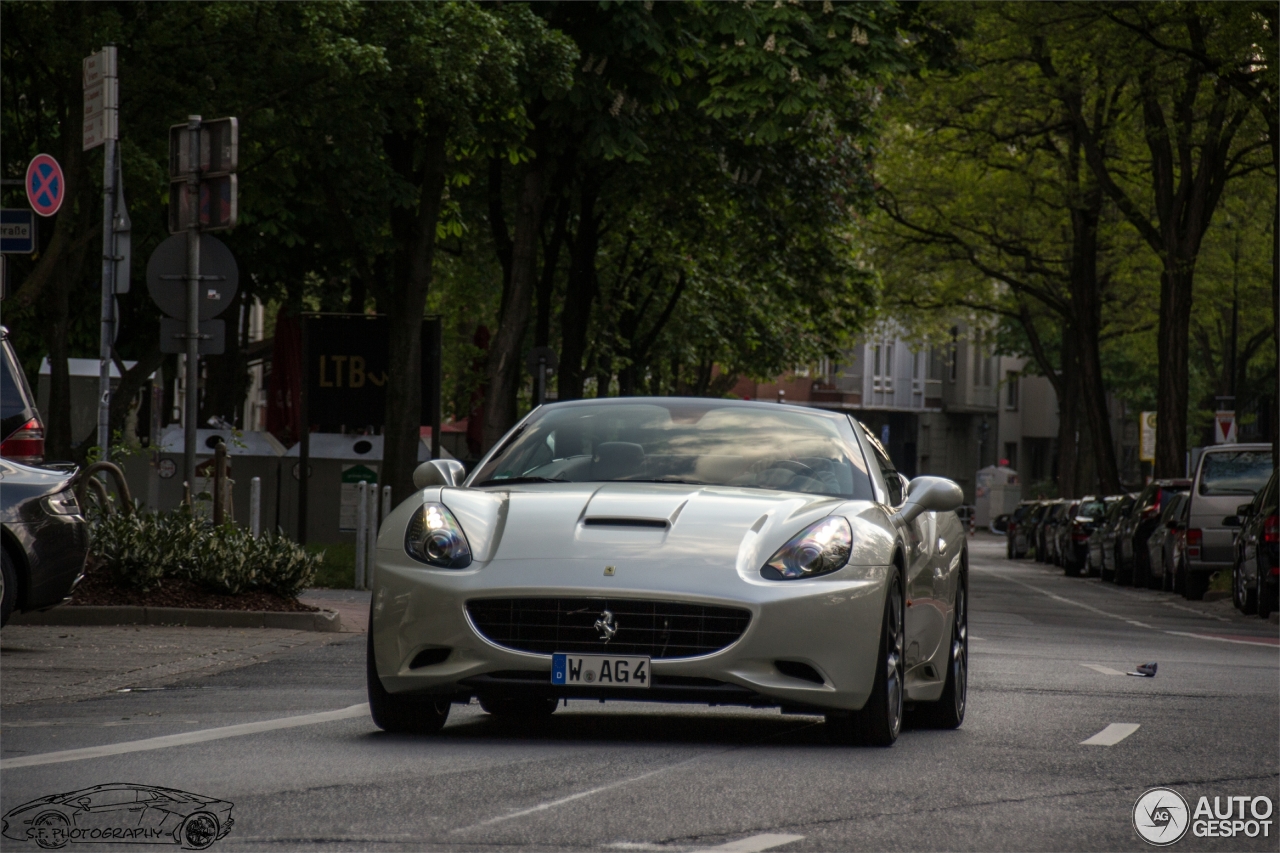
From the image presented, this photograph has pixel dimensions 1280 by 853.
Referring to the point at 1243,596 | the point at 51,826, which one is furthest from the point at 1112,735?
the point at 1243,596

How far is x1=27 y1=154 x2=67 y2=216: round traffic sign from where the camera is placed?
19.0 metres

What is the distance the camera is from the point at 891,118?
42.6 m

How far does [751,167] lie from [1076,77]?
7.94 m

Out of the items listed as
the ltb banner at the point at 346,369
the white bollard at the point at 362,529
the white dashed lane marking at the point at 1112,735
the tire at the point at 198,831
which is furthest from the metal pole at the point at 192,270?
the ltb banner at the point at 346,369

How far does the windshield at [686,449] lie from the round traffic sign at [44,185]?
10833 millimetres

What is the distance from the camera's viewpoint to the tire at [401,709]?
26.9 ft

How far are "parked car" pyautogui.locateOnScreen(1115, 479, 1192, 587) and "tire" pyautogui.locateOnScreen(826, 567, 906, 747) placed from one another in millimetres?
24658

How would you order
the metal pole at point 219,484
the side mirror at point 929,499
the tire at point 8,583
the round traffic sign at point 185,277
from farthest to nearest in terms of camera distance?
the metal pole at point 219,484 < the round traffic sign at point 185,277 < the tire at point 8,583 < the side mirror at point 929,499

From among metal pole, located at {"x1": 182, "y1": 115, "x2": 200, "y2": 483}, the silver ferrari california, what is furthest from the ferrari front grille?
metal pole, located at {"x1": 182, "y1": 115, "x2": 200, "y2": 483}

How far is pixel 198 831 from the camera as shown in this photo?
5871mm

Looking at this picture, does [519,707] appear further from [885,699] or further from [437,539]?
[885,699]

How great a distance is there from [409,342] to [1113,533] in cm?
1669

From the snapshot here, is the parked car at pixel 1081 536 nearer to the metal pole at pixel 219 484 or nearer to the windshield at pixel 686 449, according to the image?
the metal pole at pixel 219 484

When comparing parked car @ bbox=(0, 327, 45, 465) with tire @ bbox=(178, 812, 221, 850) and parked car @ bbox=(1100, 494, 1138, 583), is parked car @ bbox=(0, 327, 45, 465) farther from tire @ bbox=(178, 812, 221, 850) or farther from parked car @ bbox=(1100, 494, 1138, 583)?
parked car @ bbox=(1100, 494, 1138, 583)
